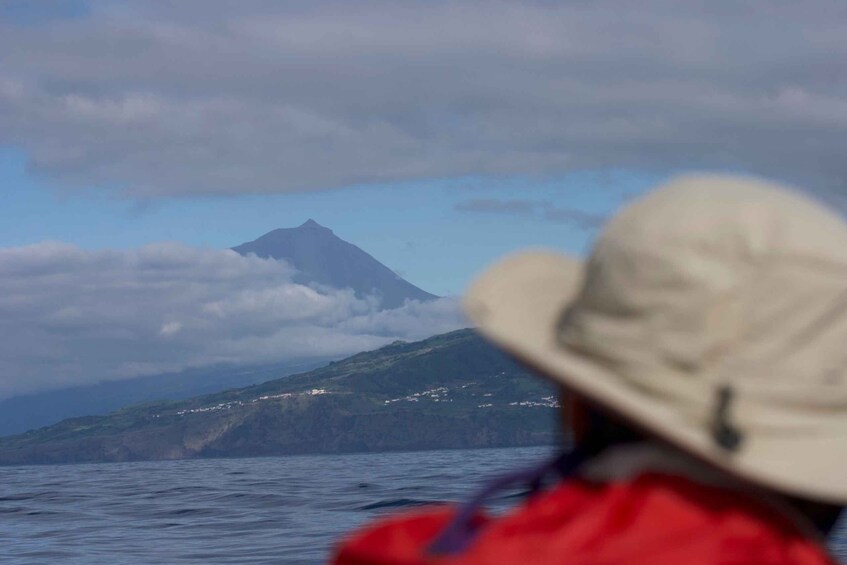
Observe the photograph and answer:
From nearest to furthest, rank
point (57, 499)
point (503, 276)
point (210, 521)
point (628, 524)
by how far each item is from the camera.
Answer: point (628, 524)
point (503, 276)
point (210, 521)
point (57, 499)

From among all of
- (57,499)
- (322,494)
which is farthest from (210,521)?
(57,499)

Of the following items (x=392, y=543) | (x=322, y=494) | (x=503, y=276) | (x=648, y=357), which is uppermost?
(x=503, y=276)

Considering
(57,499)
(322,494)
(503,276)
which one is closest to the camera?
(503,276)

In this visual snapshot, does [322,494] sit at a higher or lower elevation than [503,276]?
lower

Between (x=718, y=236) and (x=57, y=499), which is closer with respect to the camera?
(x=718, y=236)

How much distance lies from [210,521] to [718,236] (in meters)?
31.8

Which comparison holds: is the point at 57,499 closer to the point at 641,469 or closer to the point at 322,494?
the point at 322,494

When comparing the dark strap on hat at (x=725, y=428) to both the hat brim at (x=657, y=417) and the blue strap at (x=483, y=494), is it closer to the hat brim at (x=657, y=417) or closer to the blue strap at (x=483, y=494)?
the hat brim at (x=657, y=417)

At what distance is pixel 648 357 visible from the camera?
7.61 feet

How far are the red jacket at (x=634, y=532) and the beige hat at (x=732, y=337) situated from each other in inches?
4.6

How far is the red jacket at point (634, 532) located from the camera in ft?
7.23

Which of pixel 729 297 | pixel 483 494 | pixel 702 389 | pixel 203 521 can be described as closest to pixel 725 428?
pixel 702 389

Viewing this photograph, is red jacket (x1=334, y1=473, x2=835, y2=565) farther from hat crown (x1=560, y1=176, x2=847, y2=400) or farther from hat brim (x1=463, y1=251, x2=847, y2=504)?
hat crown (x1=560, y1=176, x2=847, y2=400)

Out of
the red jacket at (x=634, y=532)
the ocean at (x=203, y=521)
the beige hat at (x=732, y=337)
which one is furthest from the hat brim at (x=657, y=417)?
the ocean at (x=203, y=521)
